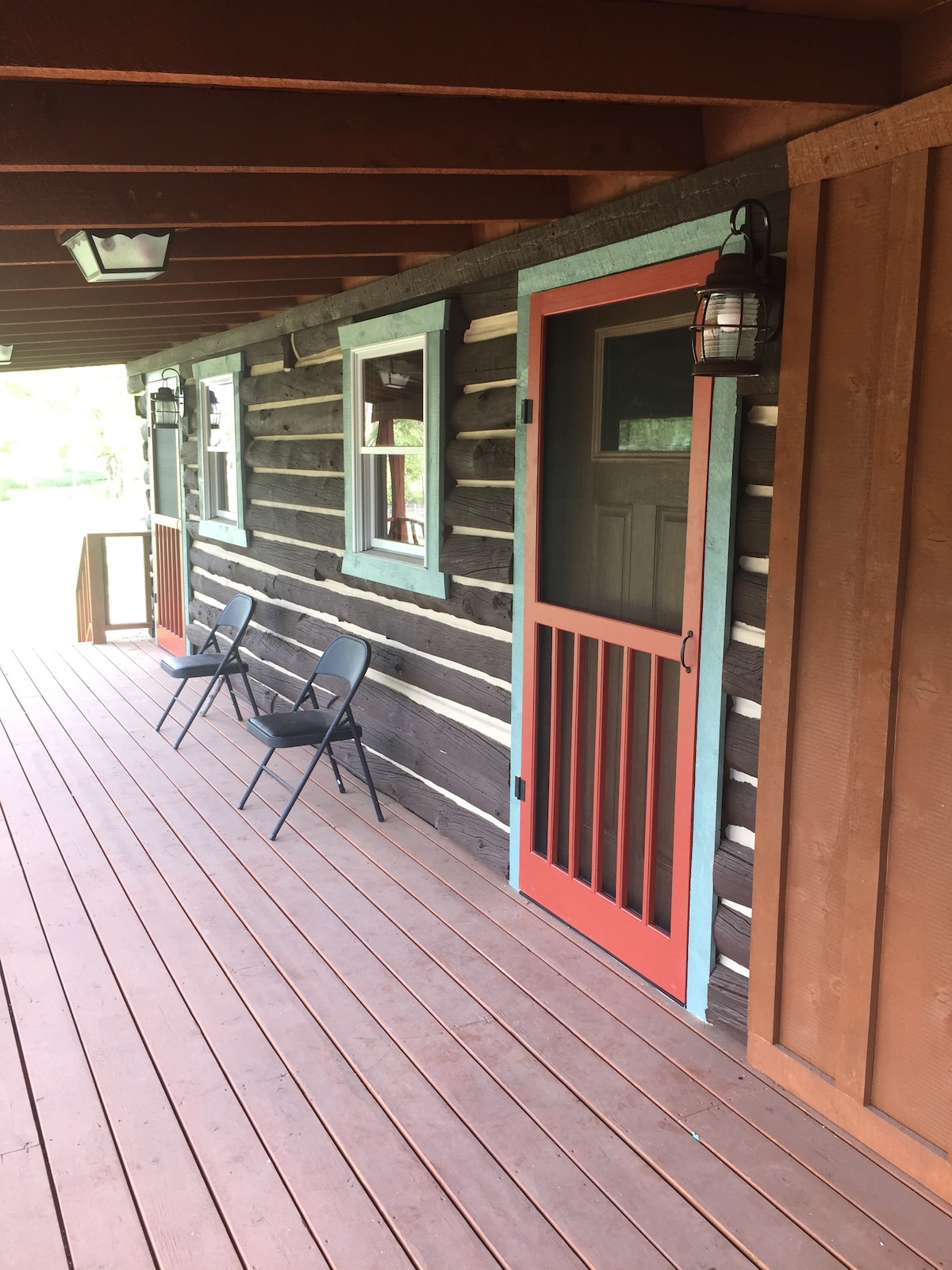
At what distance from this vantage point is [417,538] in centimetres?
464

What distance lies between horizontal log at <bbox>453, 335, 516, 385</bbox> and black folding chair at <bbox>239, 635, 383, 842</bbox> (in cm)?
128

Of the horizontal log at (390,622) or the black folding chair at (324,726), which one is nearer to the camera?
the horizontal log at (390,622)

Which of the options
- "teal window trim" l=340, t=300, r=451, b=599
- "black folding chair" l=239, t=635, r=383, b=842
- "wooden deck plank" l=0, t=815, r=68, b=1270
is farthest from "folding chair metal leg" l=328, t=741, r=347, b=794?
"wooden deck plank" l=0, t=815, r=68, b=1270

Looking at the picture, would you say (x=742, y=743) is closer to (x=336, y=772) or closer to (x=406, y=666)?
(x=406, y=666)

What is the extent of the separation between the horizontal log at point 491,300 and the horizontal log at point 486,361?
10 centimetres

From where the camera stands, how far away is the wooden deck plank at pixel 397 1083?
84.4 inches

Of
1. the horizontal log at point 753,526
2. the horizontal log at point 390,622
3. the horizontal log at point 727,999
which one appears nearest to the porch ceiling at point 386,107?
the horizontal log at point 753,526

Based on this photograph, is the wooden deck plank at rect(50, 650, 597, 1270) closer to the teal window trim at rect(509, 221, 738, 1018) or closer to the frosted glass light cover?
the teal window trim at rect(509, 221, 738, 1018)

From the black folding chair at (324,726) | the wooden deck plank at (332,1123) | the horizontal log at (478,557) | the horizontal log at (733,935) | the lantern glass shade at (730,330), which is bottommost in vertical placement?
the wooden deck plank at (332,1123)

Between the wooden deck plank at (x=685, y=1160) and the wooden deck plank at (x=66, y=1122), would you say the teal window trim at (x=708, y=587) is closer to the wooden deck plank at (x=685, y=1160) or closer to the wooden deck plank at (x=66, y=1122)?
the wooden deck plank at (x=685, y=1160)

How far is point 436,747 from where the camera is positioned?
173 inches

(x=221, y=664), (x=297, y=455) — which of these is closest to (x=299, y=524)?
(x=297, y=455)

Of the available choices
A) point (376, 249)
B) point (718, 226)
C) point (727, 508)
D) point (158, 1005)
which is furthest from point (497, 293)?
point (158, 1005)

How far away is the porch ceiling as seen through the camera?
1809mm
